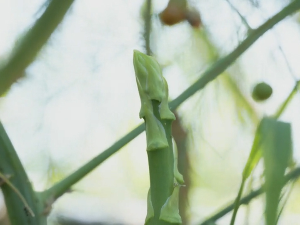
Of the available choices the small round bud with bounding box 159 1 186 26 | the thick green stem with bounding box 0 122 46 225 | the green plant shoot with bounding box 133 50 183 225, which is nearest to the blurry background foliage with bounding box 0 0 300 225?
A: the small round bud with bounding box 159 1 186 26

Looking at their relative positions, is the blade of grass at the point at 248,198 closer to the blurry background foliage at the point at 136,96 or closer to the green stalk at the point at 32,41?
the blurry background foliage at the point at 136,96

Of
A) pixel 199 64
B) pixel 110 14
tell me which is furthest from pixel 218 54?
pixel 110 14

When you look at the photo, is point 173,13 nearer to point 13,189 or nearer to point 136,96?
point 136,96

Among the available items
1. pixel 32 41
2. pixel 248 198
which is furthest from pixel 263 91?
pixel 32 41

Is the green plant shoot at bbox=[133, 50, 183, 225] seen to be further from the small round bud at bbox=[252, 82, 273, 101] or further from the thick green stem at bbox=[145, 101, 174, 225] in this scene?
the small round bud at bbox=[252, 82, 273, 101]

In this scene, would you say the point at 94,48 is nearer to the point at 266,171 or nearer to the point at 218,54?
the point at 218,54

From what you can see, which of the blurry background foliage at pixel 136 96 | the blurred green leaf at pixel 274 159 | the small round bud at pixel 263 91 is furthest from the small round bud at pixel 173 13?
the blurred green leaf at pixel 274 159
